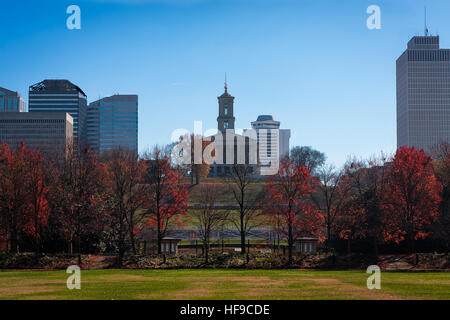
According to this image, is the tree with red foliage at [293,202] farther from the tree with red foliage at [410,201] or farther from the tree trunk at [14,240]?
the tree trunk at [14,240]

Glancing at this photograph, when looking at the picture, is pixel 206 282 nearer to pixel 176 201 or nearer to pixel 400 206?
pixel 176 201

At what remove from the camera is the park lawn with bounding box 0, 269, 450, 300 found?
798 inches

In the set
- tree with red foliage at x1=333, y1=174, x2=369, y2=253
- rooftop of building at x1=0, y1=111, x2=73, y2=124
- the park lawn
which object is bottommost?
the park lawn

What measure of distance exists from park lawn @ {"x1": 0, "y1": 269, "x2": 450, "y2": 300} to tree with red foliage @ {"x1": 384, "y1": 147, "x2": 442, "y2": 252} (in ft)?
33.2

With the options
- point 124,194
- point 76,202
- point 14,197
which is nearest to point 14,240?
point 14,197

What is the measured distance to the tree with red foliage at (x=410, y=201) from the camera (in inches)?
1511

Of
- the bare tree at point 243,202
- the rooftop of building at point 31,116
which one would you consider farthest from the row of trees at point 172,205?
the rooftop of building at point 31,116

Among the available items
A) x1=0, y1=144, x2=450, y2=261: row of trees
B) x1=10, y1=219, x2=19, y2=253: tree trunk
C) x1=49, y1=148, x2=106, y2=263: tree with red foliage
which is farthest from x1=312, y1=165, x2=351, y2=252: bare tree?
x1=10, y1=219, x2=19, y2=253: tree trunk

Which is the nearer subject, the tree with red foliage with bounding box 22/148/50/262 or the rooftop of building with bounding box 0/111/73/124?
the tree with red foliage with bounding box 22/148/50/262

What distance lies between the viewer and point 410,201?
38438 millimetres

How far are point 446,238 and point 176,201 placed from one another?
21960 mm

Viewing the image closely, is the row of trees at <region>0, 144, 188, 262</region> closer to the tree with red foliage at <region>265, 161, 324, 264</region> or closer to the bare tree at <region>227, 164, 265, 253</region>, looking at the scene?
the bare tree at <region>227, 164, 265, 253</region>

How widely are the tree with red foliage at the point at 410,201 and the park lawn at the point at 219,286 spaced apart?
33.2 ft
